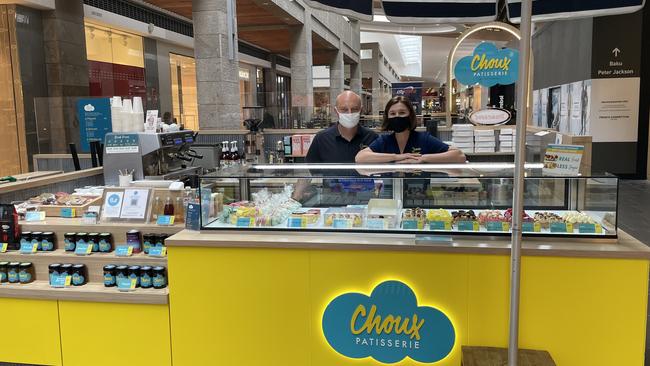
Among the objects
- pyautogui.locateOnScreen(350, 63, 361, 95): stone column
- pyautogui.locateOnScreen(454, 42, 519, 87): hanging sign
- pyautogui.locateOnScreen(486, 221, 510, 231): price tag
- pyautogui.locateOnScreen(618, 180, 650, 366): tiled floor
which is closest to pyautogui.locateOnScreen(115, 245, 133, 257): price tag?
pyautogui.locateOnScreen(486, 221, 510, 231): price tag

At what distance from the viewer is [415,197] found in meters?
2.79

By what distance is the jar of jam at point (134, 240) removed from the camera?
3002 mm

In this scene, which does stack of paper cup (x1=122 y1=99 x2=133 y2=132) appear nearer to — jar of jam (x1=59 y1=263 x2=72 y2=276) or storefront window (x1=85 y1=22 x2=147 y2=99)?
jar of jam (x1=59 y1=263 x2=72 y2=276)

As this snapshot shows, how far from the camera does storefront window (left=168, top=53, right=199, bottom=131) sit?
45.2 ft

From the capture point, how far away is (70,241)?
3.09 metres

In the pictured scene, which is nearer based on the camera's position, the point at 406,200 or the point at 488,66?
the point at 406,200

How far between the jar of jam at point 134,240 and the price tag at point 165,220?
0.14m

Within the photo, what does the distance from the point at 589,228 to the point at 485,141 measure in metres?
4.46

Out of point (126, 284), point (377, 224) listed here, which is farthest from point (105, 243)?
point (377, 224)

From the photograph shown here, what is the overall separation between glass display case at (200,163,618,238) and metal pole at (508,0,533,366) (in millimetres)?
518

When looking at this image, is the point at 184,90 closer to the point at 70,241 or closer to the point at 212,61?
the point at 212,61

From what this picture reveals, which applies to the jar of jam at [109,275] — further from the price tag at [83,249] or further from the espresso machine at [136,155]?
the espresso machine at [136,155]

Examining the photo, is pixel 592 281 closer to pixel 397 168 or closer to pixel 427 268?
pixel 427 268

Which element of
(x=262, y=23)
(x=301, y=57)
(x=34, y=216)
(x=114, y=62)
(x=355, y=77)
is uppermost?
(x=262, y=23)
